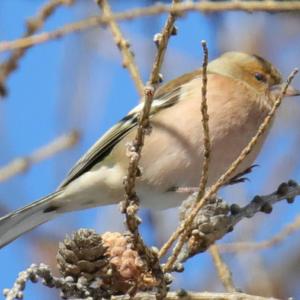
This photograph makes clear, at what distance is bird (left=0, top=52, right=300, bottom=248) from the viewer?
2865 mm

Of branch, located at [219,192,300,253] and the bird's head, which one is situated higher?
the bird's head

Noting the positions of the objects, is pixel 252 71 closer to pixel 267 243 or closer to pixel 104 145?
pixel 104 145

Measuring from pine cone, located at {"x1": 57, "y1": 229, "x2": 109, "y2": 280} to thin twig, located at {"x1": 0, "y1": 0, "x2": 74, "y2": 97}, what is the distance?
94 cm

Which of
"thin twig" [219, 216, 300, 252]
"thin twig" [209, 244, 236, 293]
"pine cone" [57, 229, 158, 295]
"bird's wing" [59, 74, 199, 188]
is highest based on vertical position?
"bird's wing" [59, 74, 199, 188]

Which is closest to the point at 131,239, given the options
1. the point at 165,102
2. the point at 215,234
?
the point at 215,234

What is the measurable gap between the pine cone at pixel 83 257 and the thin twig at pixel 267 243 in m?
0.79

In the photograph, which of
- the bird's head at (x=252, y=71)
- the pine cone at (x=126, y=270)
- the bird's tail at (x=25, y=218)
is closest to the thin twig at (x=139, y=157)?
the pine cone at (x=126, y=270)

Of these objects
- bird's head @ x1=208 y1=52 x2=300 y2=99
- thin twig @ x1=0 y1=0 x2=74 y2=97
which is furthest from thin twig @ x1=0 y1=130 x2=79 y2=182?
bird's head @ x1=208 y1=52 x2=300 y2=99

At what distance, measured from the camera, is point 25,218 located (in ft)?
8.92

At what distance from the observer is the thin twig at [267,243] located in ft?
7.06

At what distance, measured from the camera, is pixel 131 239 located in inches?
57.7

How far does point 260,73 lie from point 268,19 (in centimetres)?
43

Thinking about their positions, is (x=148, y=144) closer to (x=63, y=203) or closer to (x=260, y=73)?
(x=63, y=203)

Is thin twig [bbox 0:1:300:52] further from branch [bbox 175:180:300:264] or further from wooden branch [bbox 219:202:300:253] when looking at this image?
wooden branch [bbox 219:202:300:253]
